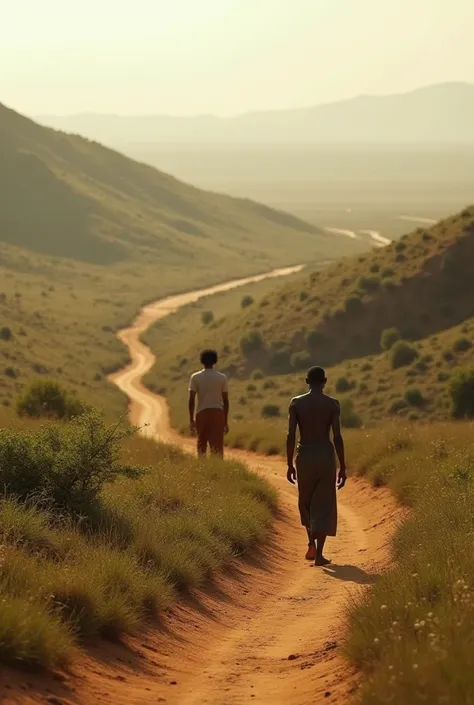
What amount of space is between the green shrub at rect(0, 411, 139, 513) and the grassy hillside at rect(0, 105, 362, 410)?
111 ft

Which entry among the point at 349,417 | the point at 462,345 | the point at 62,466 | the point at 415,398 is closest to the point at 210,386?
the point at 62,466

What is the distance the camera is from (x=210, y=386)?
1720 centimetres

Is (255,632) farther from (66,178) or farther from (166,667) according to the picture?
(66,178)

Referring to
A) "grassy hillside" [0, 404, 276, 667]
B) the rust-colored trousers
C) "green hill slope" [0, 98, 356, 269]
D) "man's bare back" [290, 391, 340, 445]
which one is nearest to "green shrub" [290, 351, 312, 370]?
the rust-colored trousers

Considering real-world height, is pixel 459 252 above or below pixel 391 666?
above

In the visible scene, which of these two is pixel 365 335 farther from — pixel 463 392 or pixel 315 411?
pixel 315 411

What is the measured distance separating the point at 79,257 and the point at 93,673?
12729cm

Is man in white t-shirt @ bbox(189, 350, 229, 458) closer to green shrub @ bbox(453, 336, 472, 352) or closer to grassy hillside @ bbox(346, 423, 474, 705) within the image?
grassy hillside @ bbox(346, 423, 474, 705)

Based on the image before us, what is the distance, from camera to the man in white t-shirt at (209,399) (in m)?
17.1

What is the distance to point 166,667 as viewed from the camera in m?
8.77

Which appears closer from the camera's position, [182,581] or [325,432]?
[182,581]

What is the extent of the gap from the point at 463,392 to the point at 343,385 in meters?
10.2

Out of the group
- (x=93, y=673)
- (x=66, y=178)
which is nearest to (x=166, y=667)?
(x=93, y=673)

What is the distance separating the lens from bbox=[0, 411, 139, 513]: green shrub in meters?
11.6
